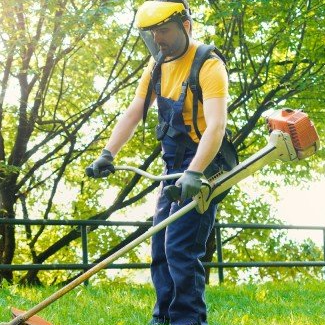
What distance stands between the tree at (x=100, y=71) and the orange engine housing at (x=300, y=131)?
6122mm

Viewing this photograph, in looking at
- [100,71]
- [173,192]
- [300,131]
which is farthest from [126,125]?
[100,71]

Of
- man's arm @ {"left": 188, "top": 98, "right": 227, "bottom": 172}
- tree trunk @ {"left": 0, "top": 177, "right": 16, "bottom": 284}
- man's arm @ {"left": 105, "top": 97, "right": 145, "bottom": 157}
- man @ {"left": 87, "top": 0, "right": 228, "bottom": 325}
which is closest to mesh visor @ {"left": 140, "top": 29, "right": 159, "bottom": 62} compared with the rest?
man @ {"left": 87, "top": 0, "right": 228, "bottom": 325}

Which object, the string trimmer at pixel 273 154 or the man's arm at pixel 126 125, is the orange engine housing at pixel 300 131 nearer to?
the string trimmer at pixel 273 154

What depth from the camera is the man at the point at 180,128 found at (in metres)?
4.27

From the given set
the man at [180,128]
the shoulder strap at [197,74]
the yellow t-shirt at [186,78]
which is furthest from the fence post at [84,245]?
the shoulder strap at [197,74]

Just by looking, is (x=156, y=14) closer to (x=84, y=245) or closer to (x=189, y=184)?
(x=189, y=184)

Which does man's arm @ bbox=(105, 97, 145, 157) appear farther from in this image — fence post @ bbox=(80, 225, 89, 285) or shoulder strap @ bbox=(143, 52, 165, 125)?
fence post @ bbox=(80, 225, 89, 285)

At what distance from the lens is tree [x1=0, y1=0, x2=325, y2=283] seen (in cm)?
1141

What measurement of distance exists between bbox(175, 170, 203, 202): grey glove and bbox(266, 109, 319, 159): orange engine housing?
0.55 meters

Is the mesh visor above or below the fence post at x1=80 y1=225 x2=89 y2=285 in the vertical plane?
above

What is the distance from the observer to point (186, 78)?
445cm

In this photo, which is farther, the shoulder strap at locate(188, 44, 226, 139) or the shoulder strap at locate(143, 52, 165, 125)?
the shoulder strap at locate(143, 52, 165, 125)

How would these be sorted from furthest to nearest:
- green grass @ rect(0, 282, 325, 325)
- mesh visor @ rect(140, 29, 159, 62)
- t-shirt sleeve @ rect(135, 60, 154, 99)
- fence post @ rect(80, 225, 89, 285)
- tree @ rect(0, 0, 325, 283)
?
tree @ rect(0, 0, 325, 283), fence post @ rect(80, 225, 89, 285), green grass @ rect(0, 282, 325, 325), t-shirt sleeve @ rect(135, 60, 154, 99), mesh visor @ rect(140, 29, 159, 62)

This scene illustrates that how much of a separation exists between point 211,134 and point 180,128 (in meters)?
0.33
